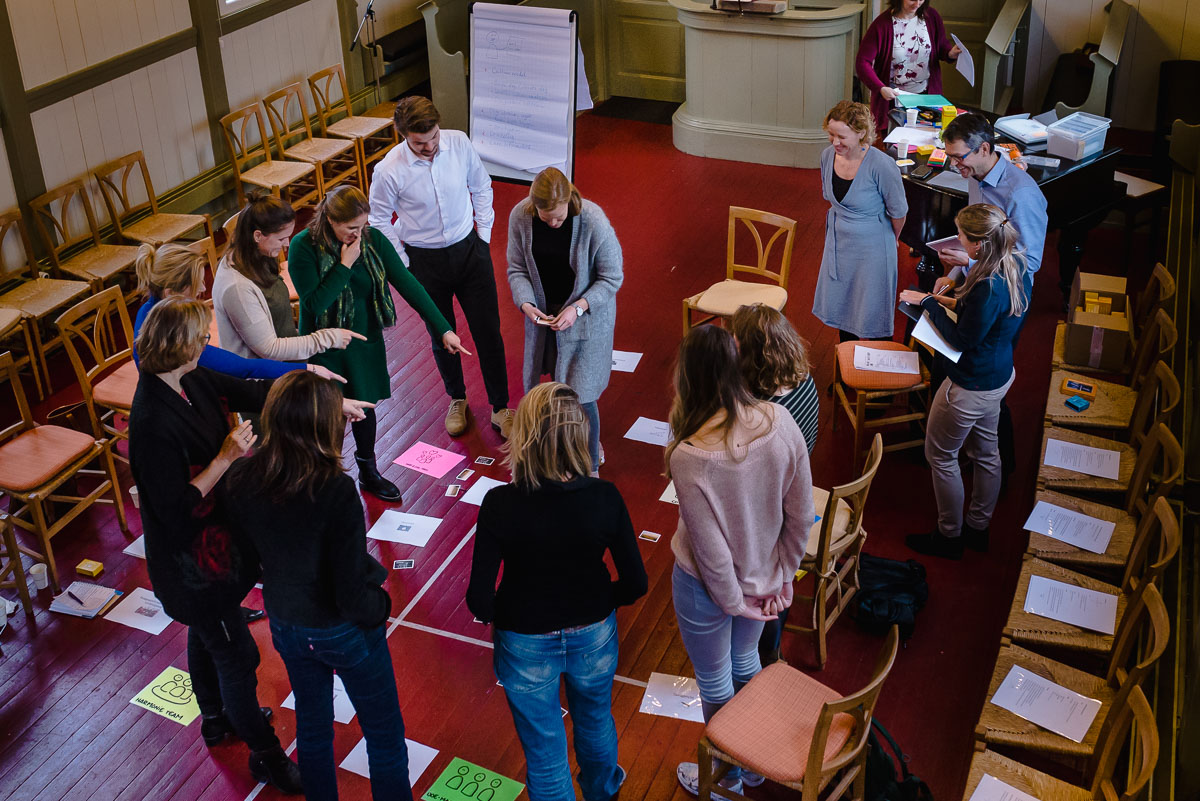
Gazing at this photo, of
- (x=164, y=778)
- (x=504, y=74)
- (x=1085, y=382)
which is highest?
(x=504, y=74)

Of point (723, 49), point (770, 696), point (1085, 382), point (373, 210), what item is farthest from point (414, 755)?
point (723, 49)

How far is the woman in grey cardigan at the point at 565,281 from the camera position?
14.8 feet

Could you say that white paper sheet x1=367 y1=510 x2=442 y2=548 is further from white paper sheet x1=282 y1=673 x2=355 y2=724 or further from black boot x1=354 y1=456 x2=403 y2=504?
white paper sheet x1=282 y1=673 x2=355 y2=724

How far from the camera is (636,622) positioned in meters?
4.55

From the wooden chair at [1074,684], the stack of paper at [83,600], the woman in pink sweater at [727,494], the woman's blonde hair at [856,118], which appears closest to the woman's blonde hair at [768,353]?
the woman in pink sweater at [727,494]

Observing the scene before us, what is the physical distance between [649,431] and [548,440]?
9.81 ft

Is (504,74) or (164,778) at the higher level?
(504,74)

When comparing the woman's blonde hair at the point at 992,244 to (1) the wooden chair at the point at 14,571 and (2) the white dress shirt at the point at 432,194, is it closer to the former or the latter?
(2) the white dress shirt at the point at 432,194

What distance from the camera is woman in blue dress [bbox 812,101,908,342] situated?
503cm

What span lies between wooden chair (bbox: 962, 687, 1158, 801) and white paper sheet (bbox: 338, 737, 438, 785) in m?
1.86

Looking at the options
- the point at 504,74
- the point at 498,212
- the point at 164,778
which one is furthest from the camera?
the point at 498,212

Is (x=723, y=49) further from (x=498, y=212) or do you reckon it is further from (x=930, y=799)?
(x=930, y=799)

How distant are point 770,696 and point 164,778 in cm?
221

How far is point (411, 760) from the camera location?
396cm
